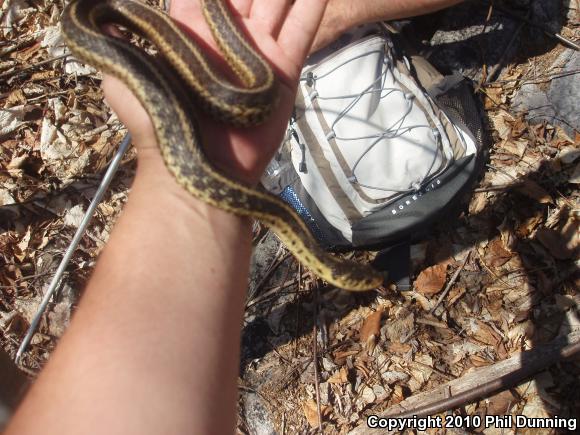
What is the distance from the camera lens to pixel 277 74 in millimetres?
3207

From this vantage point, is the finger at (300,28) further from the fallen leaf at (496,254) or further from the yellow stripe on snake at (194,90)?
the fallen leaf at (496,254)

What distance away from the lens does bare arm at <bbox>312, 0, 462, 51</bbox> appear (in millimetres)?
3846

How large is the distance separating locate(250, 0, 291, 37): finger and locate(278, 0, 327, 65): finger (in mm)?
44

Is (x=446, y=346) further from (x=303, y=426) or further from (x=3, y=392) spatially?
(x=3, y=392)

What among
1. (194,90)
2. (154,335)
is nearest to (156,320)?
(154,335)

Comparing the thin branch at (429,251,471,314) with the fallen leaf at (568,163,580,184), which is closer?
the thin branch at (429,251,471,314)

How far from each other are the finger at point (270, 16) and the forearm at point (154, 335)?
1.56 metres

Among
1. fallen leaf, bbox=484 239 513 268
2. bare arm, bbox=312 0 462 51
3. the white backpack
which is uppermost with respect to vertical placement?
bare arm, bbox=312 0 462 51

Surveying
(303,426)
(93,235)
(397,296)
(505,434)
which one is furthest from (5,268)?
(505,434)

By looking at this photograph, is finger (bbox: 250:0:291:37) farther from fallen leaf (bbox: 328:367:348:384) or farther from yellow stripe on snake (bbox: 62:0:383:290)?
fallen leaf (bbox: 328:367:348:384)

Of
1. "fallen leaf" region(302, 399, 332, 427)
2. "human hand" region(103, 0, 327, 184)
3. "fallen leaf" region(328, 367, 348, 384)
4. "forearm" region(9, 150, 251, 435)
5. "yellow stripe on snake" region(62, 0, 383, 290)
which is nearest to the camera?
"forearm" region(9, 150, 251, 435)

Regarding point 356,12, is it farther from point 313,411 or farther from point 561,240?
point 313,411

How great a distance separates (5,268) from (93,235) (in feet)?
2.44

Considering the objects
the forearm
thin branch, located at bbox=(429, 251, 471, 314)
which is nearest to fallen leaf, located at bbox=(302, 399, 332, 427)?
thin branch, located at bbox=(429, 251, 471, 314)
